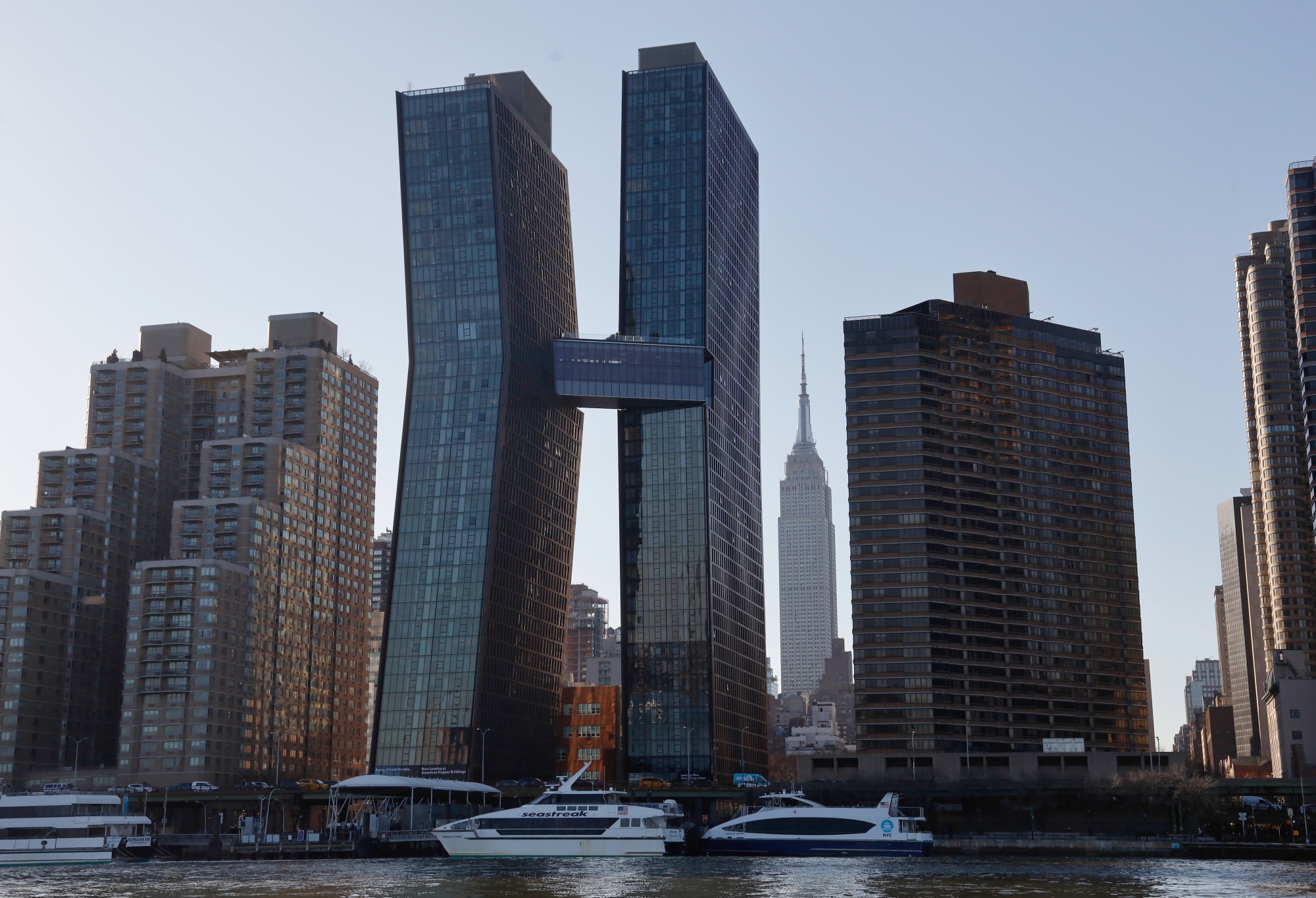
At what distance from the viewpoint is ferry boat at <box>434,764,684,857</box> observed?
165 metres

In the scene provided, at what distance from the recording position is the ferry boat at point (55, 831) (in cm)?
→ 16650

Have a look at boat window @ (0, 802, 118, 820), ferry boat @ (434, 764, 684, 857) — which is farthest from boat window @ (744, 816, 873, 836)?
boat window @ (0, 802, 118, 820)

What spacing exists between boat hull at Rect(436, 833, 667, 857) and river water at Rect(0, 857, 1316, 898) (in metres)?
1.86

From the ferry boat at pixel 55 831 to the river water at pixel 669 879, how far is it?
393 centimetres

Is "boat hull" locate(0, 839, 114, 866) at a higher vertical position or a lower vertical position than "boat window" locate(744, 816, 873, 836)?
lower

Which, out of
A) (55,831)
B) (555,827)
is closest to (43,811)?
(55,831)

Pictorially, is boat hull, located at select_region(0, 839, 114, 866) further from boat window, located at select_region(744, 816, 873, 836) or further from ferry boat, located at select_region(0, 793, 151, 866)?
boat window, located at select_region(744, 816, 873, 836)

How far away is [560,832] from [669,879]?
38.7m

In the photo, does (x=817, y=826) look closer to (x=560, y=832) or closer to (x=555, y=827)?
Result: (x=560, y=832)

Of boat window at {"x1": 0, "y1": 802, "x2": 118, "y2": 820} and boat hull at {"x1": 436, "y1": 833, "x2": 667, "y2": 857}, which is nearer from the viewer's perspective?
boat hull at {"x1": 436, "y1": 833, "x2": 667, "y2": 857}

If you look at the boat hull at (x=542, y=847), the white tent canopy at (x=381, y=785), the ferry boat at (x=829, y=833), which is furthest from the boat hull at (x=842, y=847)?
the white tent canopy at (x=381, y=785)

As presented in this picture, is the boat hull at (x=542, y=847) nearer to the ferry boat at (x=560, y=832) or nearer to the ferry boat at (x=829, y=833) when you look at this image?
the ferry boat at (x=560, y=832)

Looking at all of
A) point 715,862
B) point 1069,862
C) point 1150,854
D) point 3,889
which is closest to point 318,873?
point 3,889

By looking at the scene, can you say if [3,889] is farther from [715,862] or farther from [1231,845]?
[1231,845]
